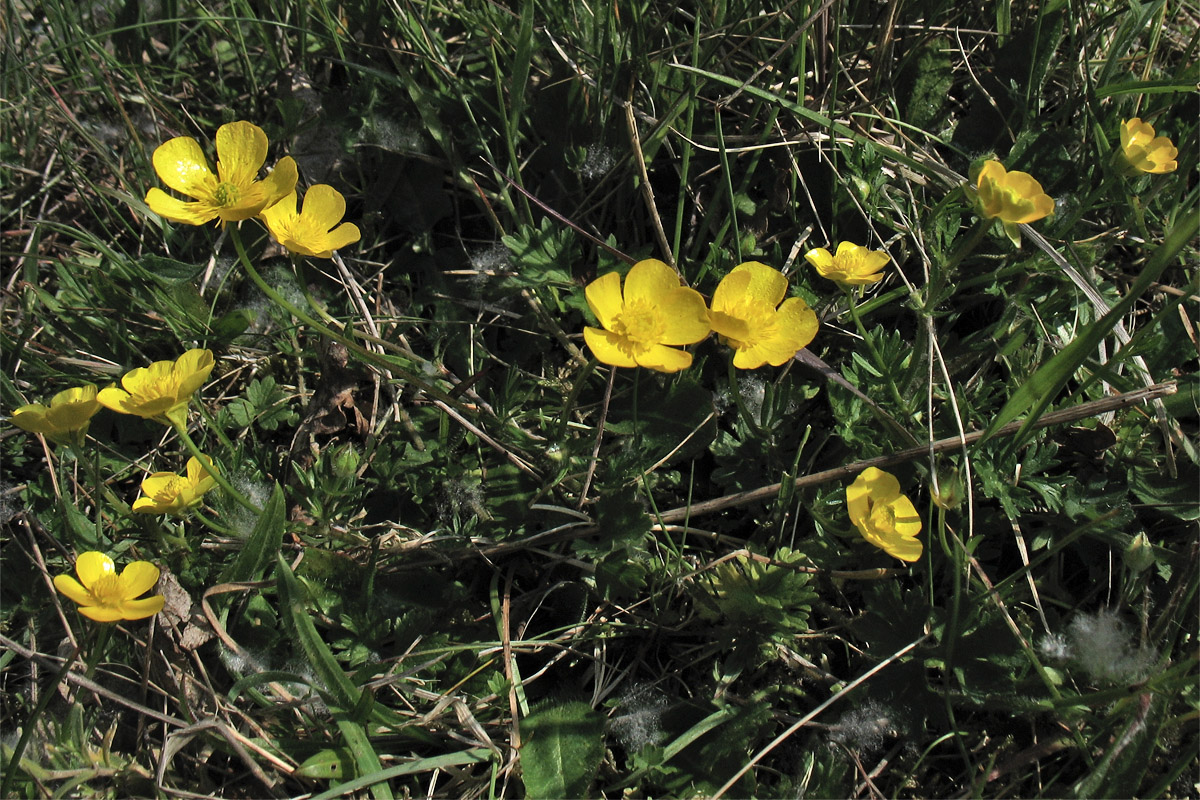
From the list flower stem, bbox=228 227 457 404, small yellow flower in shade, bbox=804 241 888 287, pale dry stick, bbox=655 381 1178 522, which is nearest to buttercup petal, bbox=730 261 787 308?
small yellow flower in shade, bbox=804 241 888 287

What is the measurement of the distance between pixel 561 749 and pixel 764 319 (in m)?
1.16

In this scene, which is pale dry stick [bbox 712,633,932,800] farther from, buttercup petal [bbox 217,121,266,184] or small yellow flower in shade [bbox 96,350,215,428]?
buttercup petal [bbox 217,121,266,184]

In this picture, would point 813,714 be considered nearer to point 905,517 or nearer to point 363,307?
point 905,517

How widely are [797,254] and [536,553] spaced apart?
47.5 inches

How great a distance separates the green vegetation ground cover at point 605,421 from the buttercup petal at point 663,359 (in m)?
0.14

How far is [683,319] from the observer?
2043 mm

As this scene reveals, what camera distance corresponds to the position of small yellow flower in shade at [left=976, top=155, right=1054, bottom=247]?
1906 mm

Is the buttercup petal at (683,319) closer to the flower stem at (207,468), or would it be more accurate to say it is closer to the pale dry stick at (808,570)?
the pale dry stick at (808,570)

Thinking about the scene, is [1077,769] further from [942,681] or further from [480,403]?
[480,403]

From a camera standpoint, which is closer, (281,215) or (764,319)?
(764,319)

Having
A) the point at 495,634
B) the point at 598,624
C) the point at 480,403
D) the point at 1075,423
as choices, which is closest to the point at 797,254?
the point at 1075,423

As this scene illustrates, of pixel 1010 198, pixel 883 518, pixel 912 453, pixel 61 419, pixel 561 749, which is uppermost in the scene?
pixel 1010 198

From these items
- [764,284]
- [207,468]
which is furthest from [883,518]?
[207,468]

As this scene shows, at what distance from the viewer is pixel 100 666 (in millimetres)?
2203
